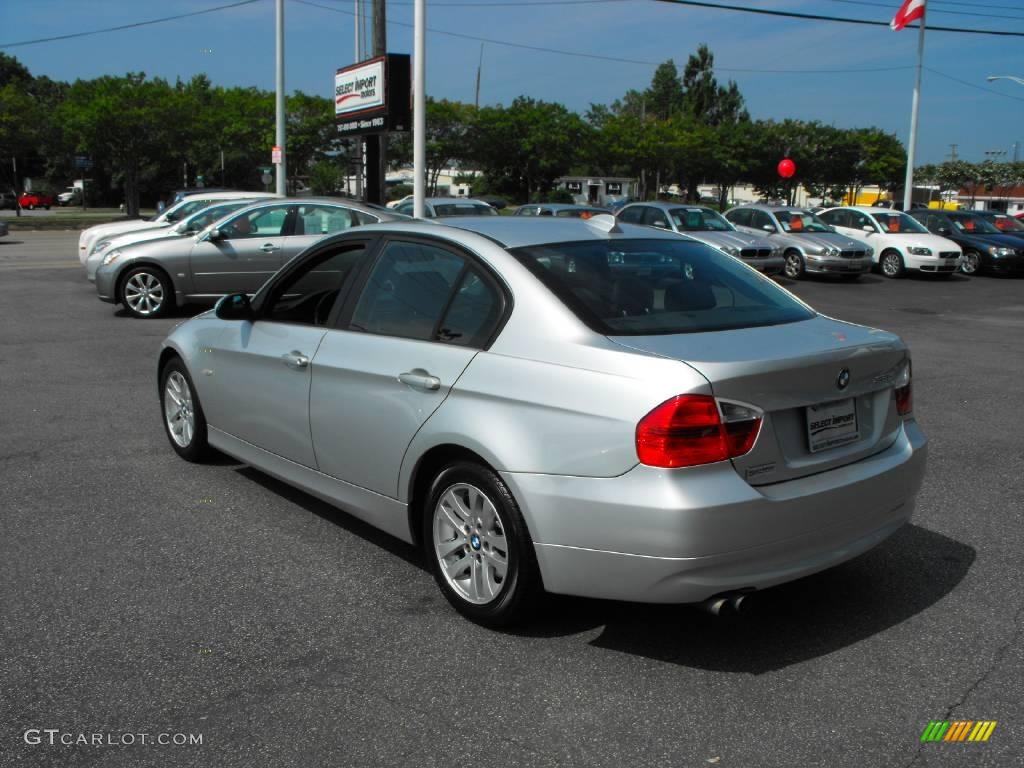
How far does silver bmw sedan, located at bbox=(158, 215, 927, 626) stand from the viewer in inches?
133

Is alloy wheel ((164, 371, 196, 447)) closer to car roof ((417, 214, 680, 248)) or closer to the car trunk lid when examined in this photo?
car roof ((417, 214, 680, 248))

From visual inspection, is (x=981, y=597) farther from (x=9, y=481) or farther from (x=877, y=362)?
(x=9, y=481)

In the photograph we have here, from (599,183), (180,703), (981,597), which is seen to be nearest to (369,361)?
(180,703)

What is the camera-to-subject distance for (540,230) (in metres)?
4.55

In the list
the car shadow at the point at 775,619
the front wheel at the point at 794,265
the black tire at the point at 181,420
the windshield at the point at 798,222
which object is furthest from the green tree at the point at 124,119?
the car shadow at the point at 775,619

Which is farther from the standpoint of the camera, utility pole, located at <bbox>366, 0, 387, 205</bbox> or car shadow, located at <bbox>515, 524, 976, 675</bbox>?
utility pole, located at <bbox>366, 0, 387, 205</bbox>

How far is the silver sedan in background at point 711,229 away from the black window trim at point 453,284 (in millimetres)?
15150

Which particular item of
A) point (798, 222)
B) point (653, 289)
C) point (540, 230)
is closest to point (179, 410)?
point (540, 230)

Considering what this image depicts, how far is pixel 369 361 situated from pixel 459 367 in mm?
594

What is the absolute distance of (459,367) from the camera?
13.0ft

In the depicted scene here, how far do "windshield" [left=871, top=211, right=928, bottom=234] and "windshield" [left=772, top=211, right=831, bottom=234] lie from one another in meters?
2.21

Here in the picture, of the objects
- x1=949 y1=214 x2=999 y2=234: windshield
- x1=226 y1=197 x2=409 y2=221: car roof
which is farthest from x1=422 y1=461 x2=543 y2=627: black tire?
x1=949 y1=214 x2=999 y2=234: windshield

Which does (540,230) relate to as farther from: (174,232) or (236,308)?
(174,232)

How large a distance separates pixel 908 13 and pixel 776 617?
109 feet
